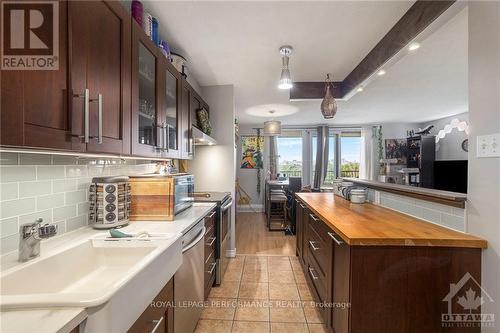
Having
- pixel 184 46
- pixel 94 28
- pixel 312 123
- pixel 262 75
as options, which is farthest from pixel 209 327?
pixel 312 123

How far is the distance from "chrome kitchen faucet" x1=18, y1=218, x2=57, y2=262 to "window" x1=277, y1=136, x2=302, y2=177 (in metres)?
5.83

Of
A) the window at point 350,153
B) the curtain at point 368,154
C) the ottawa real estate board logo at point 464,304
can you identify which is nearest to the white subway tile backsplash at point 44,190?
the ottawa real estate board logo at point 464,304

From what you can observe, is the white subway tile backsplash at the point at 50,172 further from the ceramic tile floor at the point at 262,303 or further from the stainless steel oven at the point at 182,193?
the ceramic tile floor at the point at 262,303

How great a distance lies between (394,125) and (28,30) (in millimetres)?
7337

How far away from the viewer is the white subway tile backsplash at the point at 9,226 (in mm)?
882

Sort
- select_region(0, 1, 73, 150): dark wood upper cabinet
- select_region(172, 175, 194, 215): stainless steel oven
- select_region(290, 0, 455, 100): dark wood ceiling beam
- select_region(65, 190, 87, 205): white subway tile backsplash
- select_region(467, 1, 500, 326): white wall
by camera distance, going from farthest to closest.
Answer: select_region(172, 175, 194, 215): stainless steel oven < select_region(290, 0, 455, 100): dark wood ceiling beam < select_region(65, 190, 87, 205): white subway tile backsplash < select_region(467, 1, 500, 326): white wall < select_region(0, 1, 73, 150): dark wood upper cabinet

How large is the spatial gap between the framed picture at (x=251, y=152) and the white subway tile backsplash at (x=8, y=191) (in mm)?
5506

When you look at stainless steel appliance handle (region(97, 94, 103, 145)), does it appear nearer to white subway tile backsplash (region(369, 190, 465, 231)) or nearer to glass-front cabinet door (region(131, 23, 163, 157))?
glass-front cabinet door (region(131, 23, 163, 157))

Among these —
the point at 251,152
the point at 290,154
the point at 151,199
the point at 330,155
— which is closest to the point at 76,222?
the point at 151,199

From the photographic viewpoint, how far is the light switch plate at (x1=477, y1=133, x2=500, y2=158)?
1.06m

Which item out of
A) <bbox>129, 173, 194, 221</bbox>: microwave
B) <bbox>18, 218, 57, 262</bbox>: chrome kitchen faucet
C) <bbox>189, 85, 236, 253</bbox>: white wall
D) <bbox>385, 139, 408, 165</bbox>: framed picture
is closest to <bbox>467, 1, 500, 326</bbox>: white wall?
<bbox>129, 173, 194, 221</bbox>: microwave

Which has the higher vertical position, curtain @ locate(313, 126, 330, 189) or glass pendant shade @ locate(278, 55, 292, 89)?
glass pendant shade @ locate(278, 55, 292, 89)

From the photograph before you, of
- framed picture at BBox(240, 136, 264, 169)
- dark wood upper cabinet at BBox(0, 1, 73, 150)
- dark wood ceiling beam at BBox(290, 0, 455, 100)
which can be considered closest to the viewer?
dark wood upper cabinet at BBox(0, 1, 73, 150)

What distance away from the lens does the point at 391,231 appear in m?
1.26
